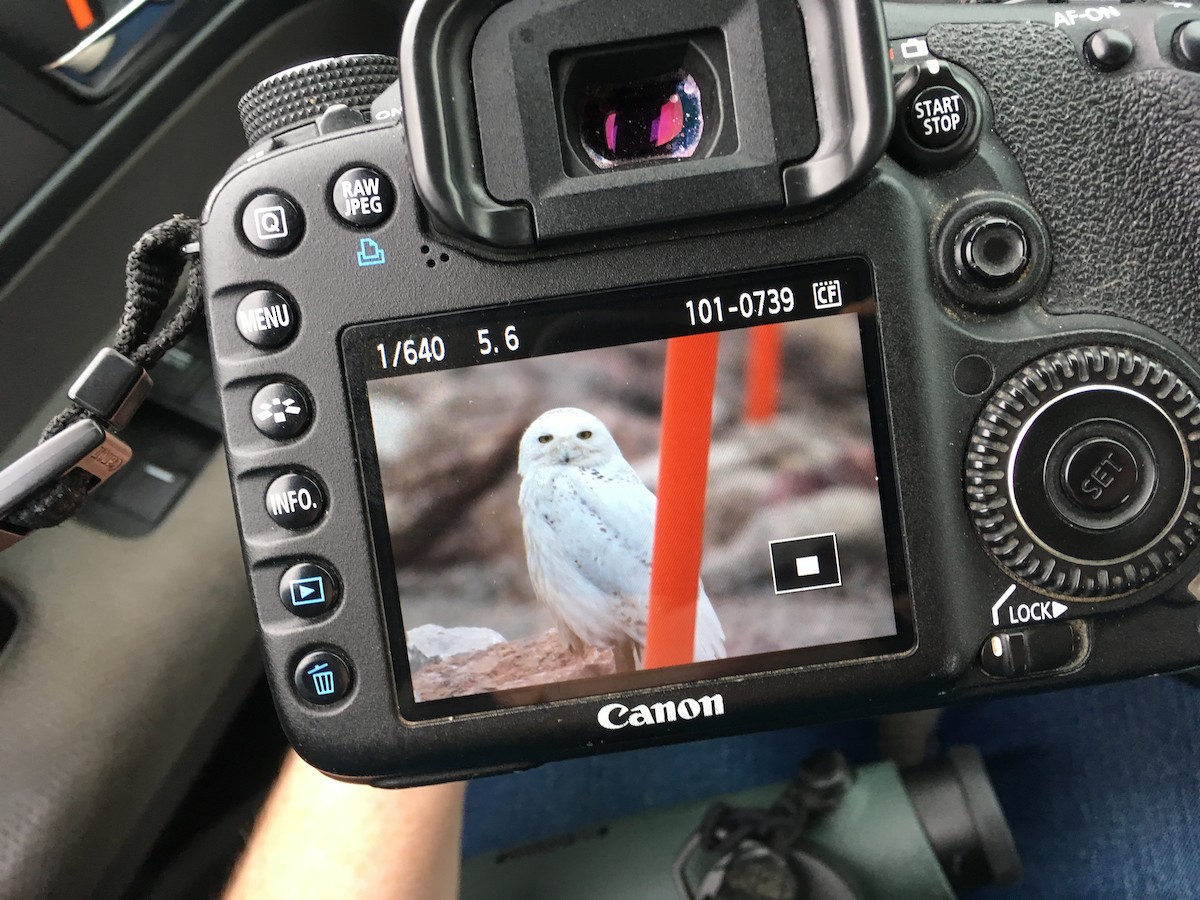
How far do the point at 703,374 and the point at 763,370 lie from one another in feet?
0.09

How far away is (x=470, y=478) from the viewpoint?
0.42 metres

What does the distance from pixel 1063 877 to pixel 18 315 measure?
0.76 m

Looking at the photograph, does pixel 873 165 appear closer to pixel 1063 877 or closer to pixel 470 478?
pixel 470 478

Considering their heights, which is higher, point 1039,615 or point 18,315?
point 18,315

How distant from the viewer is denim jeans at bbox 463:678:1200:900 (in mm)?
633

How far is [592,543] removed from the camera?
43cm

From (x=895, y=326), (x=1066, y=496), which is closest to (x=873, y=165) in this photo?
(x=895, y=326)

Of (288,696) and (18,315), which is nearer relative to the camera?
(288,696)

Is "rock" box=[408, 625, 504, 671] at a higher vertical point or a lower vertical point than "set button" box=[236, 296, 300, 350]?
lower

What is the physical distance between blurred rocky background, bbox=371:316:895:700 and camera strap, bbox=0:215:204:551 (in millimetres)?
134

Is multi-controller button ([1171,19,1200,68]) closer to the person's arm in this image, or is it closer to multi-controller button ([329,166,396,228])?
multi-controller button ([329,166,396,228])

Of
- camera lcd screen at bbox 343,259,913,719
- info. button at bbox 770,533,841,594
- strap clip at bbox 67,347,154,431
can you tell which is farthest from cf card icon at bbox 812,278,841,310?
strap clip at bbox 67,347,154,431

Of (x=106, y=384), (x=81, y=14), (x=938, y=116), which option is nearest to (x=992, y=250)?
(x=938, y=116)

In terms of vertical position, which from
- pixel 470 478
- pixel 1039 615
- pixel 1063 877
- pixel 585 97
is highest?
pixel 585 97
